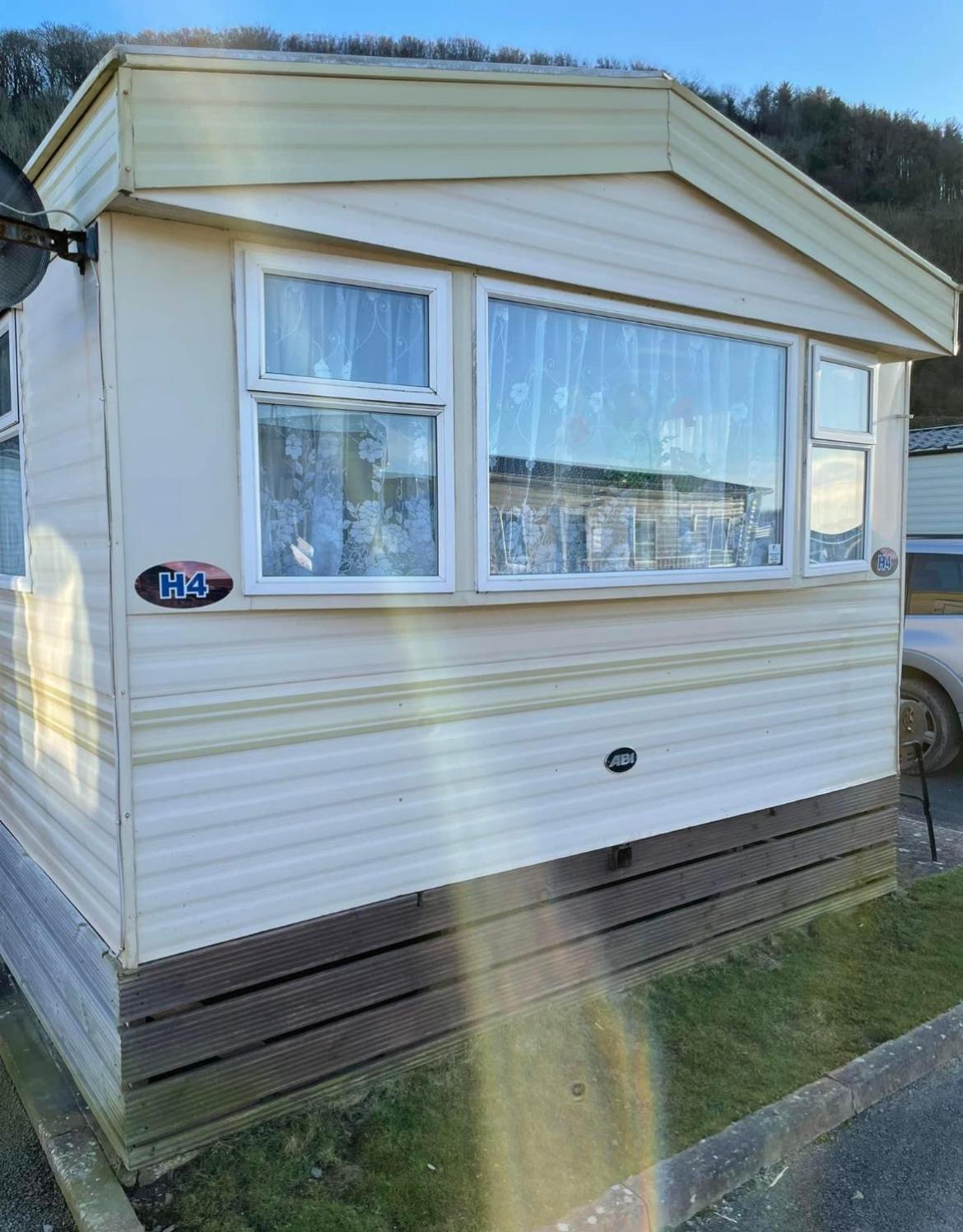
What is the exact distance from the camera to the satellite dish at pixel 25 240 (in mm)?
2305

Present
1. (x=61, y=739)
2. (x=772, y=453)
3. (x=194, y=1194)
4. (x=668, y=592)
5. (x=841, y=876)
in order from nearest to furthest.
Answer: (x=194, y=1194), (x=61, y=739), (x=668, y=592), (x=772, y=453), (x=841, y=876)

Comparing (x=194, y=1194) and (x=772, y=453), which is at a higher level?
(x=772, y=453)

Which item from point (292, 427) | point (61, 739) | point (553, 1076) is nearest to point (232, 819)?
point (61, 739)

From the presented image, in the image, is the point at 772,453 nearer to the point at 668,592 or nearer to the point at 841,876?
the point at 668,592

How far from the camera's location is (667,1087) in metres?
2.94

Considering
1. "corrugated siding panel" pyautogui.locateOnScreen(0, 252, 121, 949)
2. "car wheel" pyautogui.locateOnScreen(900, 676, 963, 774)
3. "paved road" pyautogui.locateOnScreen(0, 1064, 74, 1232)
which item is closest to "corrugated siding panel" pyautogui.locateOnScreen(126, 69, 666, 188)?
"corrugated siding panel" pyautogui.locateOnScreen(0, 252, 121, 949)

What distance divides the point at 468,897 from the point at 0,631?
214cm

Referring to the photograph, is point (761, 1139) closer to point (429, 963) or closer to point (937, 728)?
point (429, 963)

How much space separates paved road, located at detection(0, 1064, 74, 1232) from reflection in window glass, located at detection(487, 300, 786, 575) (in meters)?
2.29

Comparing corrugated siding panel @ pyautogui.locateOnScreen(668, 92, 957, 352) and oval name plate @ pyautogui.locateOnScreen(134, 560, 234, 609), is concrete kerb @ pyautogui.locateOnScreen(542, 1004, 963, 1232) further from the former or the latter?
corrugated siding panel @ pyautogui.locateOnScreen(668, 92, 957, 352)

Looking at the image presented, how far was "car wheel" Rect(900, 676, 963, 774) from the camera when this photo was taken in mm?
6992

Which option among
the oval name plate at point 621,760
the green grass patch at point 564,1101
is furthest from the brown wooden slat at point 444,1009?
the oval name plate at point 621,760

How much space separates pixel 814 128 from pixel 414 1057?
43.7 m

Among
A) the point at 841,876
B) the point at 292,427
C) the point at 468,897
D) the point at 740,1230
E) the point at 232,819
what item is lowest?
the point at 740,1230
